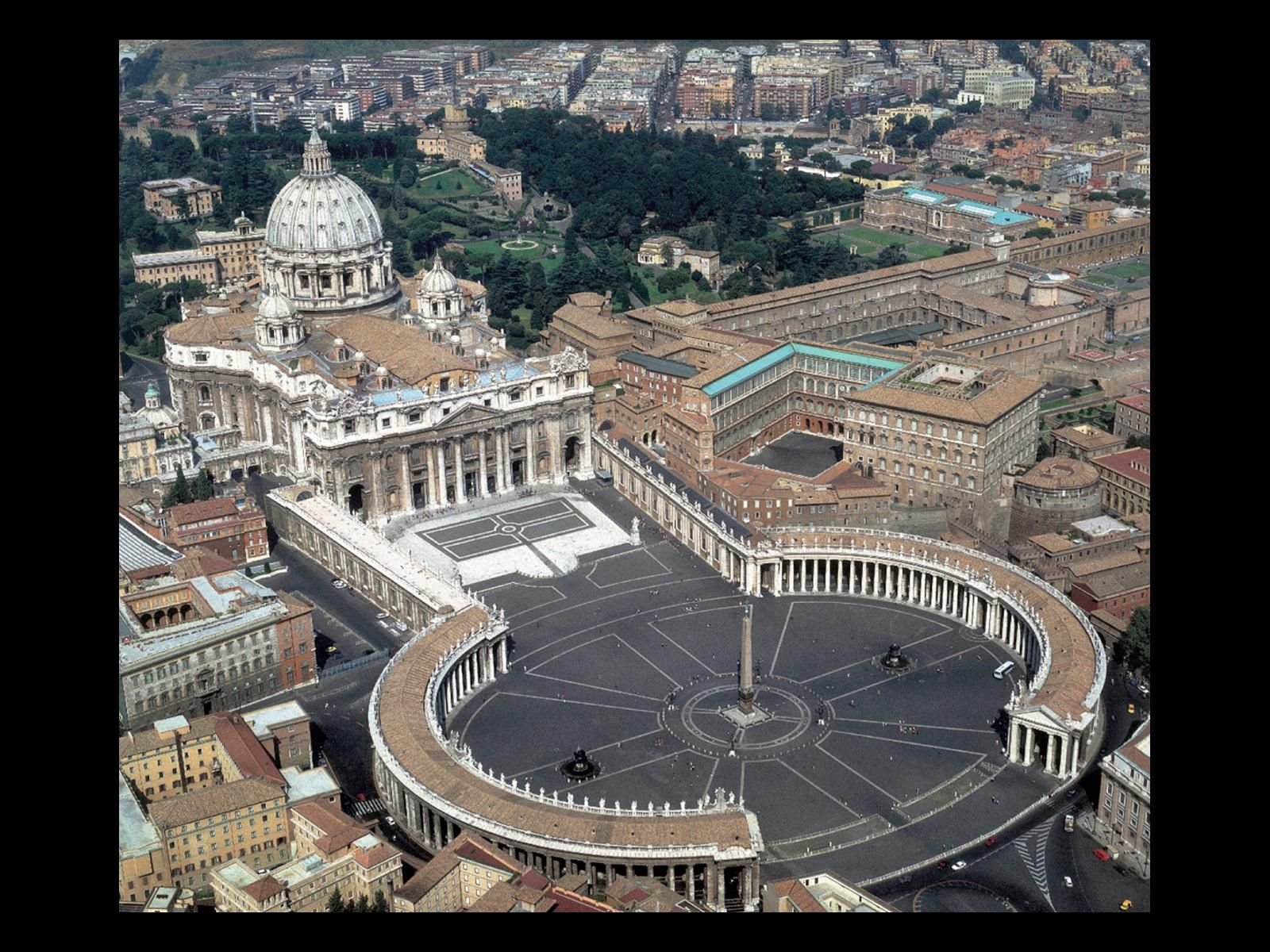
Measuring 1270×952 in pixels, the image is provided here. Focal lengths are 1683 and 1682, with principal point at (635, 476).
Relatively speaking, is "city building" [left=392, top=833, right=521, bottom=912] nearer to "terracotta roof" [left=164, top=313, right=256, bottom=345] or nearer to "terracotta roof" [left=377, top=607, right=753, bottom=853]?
"terracotta roof" [left=377, top=607, right=753, bottom=853]

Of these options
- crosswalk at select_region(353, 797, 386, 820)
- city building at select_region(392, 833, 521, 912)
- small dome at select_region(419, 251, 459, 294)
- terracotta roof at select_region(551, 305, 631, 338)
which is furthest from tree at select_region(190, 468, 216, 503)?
city building at select_region(392, 833, 521, 912)

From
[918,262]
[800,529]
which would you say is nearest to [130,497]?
[800,529]

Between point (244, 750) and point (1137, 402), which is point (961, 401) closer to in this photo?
point (1137, 402)

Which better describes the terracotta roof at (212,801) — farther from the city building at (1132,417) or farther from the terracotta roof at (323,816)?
the city building at (1132,417)

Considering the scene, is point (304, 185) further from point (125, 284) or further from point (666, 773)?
point (666, 773)

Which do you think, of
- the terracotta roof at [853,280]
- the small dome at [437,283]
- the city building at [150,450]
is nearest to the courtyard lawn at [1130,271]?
the terracotta roof at [853,280]

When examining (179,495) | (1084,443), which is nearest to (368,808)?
(179,495)
